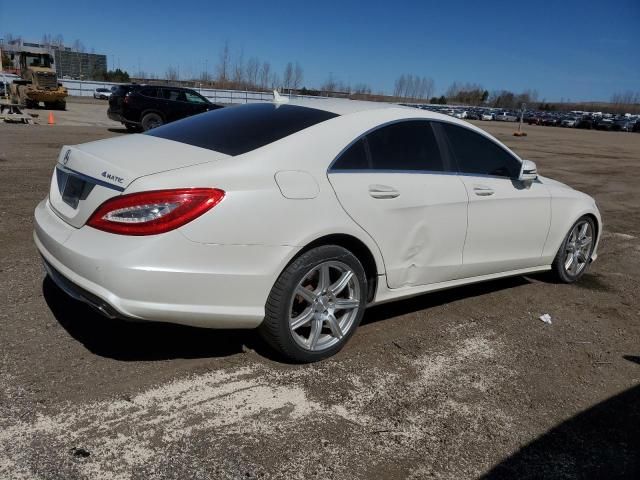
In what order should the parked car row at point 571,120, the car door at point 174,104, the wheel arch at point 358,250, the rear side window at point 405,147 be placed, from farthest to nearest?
the parked car row at point 571,120
the car door at point 174,104
the rear side window at point 405,147
the wheel arch at point 358,250

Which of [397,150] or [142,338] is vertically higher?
[397,150]

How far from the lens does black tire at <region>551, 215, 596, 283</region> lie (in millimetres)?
5500

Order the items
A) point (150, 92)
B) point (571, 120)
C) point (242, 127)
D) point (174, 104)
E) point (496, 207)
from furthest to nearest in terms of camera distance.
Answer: point (571, 120), point (174, 104), point (150, 92), point (496, 207), point (242, 127)

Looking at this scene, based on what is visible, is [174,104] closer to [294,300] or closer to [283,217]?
[294,300]

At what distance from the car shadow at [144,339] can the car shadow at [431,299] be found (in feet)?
3.43

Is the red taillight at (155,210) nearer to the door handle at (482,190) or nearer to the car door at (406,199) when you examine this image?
the car door at (406,199)

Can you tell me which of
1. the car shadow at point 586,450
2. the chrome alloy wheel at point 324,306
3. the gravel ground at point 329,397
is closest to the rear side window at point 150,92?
the gravel ground at point 329,397

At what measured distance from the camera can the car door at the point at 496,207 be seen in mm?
4434

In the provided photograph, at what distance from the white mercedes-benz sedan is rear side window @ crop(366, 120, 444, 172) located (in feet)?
0.04

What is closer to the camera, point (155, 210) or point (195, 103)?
point (155, 210)

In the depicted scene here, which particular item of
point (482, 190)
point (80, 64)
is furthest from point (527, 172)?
point (80, 64)

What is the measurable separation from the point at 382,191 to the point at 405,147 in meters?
0.50

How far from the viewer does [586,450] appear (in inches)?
116

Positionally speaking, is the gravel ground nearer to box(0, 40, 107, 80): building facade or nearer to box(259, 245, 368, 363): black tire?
box(259, 245, 368, 363): black tire
